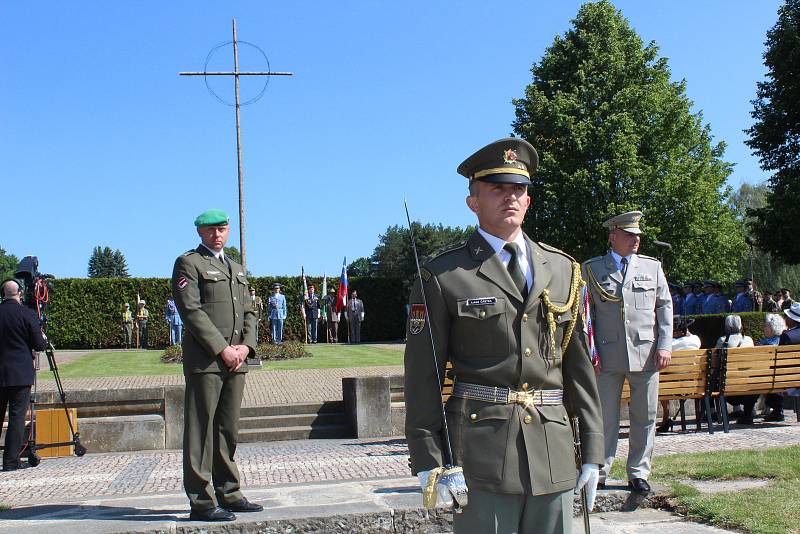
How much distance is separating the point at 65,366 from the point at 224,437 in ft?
55.8

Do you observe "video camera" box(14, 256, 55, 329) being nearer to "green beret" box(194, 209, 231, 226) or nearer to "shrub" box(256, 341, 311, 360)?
"green beret" box(194, 209, 231, 226)

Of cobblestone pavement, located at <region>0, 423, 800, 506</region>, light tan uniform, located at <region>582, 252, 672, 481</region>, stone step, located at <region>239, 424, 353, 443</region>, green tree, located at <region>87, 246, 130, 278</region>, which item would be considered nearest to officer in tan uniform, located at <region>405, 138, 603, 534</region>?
light tan uniform, located at <region>582, 252, 672, 481</region>

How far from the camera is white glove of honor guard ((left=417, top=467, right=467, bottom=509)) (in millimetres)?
2922

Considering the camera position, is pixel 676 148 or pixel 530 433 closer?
pixel 530 433

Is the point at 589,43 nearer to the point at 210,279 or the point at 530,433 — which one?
the point at 210,279

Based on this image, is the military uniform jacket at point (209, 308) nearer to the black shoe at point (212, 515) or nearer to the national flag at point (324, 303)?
the black shoe at point (212, 515)

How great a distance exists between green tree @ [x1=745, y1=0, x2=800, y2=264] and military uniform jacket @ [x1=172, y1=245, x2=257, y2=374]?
29820 millimetres

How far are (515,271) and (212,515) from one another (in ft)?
11.3

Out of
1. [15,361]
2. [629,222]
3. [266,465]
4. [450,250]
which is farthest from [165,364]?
[450,250]

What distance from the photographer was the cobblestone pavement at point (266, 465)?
7.85m

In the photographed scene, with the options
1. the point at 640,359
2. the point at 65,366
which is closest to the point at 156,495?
the point at 640,359

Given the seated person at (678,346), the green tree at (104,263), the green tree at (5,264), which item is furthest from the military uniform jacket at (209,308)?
the green tree at (104,263)

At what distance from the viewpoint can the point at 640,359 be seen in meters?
6.65

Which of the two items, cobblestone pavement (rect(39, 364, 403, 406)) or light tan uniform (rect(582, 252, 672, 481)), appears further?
cobblestone pavement (rect(39, 364, 403, 406))
